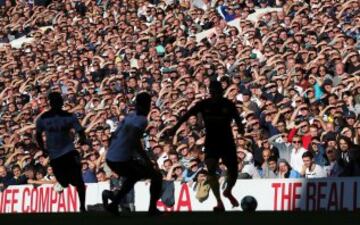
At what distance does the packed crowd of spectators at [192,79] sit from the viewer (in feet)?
73.4

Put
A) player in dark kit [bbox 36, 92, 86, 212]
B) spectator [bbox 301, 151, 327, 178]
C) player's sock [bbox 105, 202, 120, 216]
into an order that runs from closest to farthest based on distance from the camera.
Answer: player's sock [bbox 105, 202, 120, 216] → player in dark kit [bbox 36, 92, 86, 212] → spectator [bbox 301, 151, 327, 178]

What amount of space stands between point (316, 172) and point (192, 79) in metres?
6.49

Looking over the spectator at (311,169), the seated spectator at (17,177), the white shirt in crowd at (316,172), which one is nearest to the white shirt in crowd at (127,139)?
the spectator at (311,169)

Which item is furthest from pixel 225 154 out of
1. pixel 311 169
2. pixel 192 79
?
pixel 192 79

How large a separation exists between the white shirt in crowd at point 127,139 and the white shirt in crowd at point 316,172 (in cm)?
465

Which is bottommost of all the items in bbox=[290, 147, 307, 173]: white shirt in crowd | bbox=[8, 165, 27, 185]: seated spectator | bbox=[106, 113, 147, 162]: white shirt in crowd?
bbox=[8, 165, 27, 185]: seated spectator

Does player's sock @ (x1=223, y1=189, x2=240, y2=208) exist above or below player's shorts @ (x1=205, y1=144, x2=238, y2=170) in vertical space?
below

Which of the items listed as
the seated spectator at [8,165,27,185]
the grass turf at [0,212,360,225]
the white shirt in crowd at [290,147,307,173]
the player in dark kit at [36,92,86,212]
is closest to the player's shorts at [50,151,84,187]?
the player in dark kit at [36,92,86,212]

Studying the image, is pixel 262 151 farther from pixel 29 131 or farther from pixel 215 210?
pixel 29 131

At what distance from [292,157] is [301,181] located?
93 cm

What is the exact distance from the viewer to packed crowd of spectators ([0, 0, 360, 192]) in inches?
880

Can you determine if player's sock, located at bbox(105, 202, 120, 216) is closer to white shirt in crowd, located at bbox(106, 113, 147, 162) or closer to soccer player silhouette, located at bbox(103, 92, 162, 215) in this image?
soccer player silhouette, located at bbox(103, 92, 162, 215)

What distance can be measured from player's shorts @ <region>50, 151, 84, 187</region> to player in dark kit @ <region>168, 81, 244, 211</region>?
5.34 feet

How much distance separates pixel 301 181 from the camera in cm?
2103
